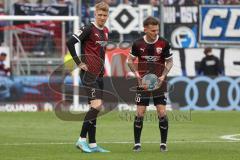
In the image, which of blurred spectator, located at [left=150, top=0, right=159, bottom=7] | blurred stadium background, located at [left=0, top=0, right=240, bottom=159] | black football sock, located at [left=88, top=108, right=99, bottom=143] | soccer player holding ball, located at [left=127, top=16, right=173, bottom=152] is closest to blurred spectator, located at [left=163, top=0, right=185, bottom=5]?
blurred stadium background, located at [left=0, top=0, right=240, bottom=159]

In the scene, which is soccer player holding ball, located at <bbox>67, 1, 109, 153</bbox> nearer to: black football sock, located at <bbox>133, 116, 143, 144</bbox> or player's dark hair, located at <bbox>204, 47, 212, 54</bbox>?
black football sock, located at <bbox>133, 116, 143, 144</bbox>

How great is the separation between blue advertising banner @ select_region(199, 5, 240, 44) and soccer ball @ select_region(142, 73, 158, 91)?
14.3 m

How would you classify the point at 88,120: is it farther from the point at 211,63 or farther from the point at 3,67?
the point at 211,63

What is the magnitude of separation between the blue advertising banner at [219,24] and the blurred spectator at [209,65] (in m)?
0.84

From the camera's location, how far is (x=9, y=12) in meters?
27.5

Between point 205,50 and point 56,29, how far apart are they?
4976 mm

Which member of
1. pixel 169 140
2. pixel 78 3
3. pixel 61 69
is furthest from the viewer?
pixel 78 3

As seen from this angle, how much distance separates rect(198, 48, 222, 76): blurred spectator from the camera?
26969mm

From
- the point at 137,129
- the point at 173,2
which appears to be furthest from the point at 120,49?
the point at 137,129

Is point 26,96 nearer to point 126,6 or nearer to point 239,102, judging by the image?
point 126,6

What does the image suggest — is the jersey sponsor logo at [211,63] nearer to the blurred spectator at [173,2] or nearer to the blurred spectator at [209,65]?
the blurred spectator at [209,65]

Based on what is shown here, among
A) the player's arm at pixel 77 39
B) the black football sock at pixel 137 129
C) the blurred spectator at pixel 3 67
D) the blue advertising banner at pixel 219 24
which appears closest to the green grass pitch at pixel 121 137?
the black football sock at pixel 137 129

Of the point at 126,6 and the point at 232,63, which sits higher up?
the point at 126,6

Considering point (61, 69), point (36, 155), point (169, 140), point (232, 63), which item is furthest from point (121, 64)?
point (36, 155)
